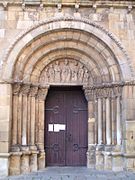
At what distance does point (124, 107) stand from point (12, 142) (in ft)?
9.28

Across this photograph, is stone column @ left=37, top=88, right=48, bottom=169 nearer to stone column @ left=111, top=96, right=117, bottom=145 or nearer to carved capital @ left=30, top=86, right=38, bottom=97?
carved capital @ left=30, top=86, right=38, bottom=97

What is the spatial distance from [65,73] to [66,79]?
168mm

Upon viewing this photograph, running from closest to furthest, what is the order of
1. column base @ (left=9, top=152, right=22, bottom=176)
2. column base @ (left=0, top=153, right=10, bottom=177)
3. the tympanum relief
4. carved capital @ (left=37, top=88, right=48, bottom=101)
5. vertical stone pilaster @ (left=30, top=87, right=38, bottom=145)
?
column base @ (left=0, top=153, right=10, bottom=177), column base @ (left=9, top=152, right=22, bottom=176), vertical stone pilaster @ (left=30, top=87, right=38, bottom=145), carved capital @ (left=37, top=88, right=48, bottom=101), the tympanum relief

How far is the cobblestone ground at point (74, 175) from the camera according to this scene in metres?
6.94

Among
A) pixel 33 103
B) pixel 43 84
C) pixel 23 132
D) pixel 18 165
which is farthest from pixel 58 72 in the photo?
pixel 18 165

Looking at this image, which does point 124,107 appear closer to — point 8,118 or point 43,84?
point 43,84

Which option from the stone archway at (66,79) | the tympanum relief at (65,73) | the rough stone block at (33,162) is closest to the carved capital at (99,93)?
the stone archway at (66,79)

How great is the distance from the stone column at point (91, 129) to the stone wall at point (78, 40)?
58 mm

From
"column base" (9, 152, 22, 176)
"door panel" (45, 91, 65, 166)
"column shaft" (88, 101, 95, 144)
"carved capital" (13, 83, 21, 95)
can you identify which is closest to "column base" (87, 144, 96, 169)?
"column shaft" (88, 101, 95, 144)

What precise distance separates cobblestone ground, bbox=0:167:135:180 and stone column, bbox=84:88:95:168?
333mm

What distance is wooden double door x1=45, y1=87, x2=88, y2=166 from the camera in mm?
8484

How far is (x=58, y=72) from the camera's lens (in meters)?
8.33

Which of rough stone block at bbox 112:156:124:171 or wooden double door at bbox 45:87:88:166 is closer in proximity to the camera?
rough stone block at bbox 112:156:124:171

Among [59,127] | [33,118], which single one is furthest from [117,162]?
[33,118]
